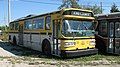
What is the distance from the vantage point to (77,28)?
1652 cm

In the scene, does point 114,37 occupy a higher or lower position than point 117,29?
lower

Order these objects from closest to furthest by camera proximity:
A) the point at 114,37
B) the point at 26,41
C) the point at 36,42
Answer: the point at 114,37
the point at 36,42
the point at 26,41

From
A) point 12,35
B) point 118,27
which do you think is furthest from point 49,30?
point 12,35

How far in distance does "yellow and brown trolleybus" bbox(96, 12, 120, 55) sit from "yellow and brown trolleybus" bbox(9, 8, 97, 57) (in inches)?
65.3

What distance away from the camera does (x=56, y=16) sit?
16.8 meters

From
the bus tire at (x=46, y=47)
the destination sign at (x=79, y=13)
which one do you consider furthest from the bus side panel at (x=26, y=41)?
the destination sign at (x=79, y=13)

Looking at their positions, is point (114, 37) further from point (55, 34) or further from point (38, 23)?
point (38, 23)

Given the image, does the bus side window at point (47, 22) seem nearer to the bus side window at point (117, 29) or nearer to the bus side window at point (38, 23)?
the bus side window at point (38, 23)

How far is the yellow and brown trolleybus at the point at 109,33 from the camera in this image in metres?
18.4

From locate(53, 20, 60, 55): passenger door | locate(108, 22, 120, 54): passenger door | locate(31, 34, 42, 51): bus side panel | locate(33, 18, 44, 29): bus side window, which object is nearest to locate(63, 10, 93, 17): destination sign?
locate(53, 20, 60, 55): passenger door

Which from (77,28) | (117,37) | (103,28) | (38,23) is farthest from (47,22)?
(117,37)

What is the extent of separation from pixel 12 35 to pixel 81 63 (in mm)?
16397

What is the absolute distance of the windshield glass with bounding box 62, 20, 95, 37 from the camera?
16.0m

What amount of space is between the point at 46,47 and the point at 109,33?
14.1 feet
